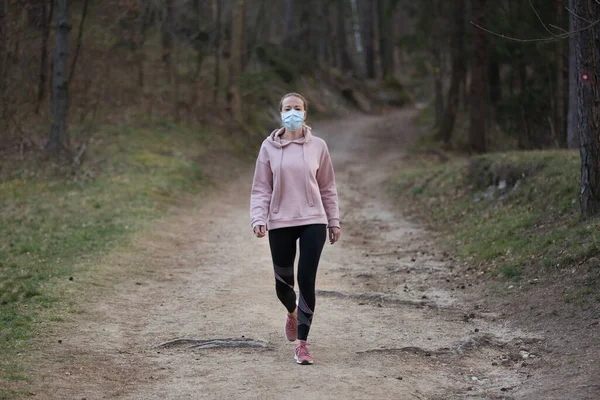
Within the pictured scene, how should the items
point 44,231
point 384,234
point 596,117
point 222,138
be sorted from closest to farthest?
point 596,117 → point 44,231 → point 384,234 → point 222,138

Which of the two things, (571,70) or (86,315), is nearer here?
(86,315)

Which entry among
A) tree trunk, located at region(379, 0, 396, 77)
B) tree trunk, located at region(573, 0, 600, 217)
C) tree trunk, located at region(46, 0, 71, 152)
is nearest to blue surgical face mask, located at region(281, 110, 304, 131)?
tree trunk, located at region(573, 0, 600, 217)

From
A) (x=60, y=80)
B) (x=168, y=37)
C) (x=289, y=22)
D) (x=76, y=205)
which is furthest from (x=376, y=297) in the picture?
(x=289, y=22)

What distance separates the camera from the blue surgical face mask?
20.9ft

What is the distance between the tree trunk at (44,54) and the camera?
69.1 ft

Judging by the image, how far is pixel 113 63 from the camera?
2431 centimetres

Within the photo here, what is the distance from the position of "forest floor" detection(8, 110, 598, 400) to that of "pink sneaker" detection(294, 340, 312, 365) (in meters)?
0.08

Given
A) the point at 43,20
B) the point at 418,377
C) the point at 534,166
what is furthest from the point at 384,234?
the point at 43,20

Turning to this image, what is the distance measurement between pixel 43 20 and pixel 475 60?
1207 cm

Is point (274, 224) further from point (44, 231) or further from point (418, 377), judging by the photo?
point (44, 231)

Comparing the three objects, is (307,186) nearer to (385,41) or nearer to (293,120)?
(293,120)

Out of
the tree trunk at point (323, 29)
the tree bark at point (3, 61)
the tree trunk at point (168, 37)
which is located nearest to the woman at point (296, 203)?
the tree bark at point (3, 61)

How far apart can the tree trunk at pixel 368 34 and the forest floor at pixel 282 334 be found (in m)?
39.7

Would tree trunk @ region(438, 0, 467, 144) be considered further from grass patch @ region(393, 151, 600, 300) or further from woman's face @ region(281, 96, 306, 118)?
woman's face @ region(281, 96, 306, 118)
